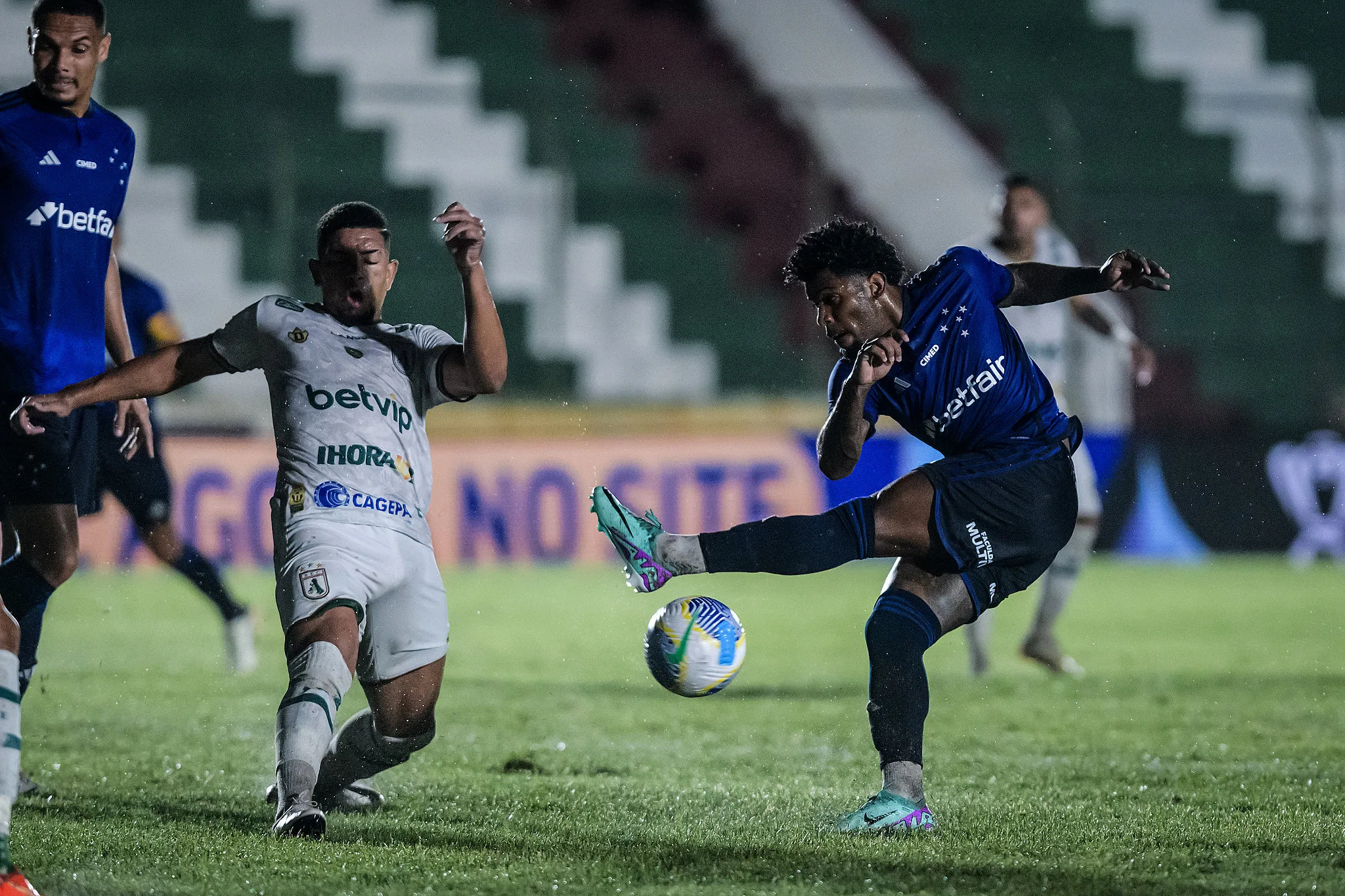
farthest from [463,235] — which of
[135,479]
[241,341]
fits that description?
[135,479]

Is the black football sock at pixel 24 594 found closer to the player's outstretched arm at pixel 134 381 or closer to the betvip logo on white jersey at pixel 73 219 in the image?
the player's outstretched arm at pixel 134 381

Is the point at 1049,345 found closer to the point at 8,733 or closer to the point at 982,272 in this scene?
the point at 982,272

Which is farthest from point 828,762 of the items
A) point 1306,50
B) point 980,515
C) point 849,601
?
point 1306,50

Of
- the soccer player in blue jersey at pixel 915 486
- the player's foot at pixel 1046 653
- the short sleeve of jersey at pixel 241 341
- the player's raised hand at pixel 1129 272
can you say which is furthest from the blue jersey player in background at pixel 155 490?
the player's foot at pixel 1046 653

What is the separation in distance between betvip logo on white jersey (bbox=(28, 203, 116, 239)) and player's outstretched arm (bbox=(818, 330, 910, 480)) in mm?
2179

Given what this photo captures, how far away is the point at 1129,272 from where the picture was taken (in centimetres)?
429

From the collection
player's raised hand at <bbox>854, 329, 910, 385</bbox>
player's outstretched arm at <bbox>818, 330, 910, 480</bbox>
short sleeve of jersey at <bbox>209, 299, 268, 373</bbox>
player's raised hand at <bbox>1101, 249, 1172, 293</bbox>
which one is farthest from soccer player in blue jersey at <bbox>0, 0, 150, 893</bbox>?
player's raised hand at <bbox>1101, 249, 1172, 293</bbox>

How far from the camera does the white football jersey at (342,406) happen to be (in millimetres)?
3979

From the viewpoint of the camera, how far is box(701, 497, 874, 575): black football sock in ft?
13.2

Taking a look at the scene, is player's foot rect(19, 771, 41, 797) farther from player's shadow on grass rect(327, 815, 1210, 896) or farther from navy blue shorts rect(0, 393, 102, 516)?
player's shadow on grass rect(327, 815, 1210, 896)

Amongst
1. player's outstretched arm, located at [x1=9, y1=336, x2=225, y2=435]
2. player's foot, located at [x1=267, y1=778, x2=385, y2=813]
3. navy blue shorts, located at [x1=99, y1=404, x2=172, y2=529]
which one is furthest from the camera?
navy blue shorts, located at [x1=99, y1=404, x2=172, y2=529]

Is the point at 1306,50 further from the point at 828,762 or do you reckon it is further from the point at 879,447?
the point at 828,762

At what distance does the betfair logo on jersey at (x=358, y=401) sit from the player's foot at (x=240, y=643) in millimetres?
3243

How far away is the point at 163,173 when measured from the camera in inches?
535
